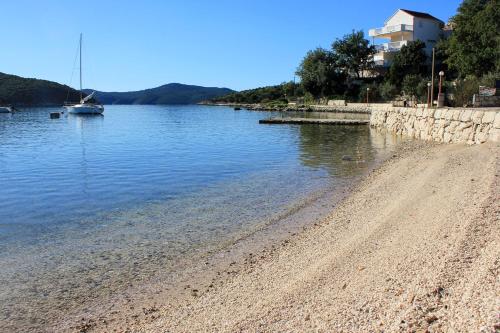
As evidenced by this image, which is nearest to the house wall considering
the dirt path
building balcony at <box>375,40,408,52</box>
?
building balcony at <box>375,40,408,52</box>

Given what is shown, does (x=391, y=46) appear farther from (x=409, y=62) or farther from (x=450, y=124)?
(x=450, y=124)

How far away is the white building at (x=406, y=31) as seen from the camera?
267ft

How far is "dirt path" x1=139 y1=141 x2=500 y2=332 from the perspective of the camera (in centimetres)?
473

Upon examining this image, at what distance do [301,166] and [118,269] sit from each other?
1364 centimetres

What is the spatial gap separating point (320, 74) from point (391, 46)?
51.1 ft

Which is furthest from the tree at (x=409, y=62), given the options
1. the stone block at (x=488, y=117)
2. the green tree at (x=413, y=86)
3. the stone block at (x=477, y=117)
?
the stone block at (x=488, y=117)

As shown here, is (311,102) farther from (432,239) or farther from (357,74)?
(432,239)

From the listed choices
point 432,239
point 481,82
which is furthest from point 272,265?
point 481,82

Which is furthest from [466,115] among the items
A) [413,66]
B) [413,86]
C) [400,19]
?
[400,19]

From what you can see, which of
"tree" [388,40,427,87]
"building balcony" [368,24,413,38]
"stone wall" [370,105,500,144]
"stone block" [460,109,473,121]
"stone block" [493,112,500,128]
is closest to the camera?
"stone block" [493,112,500,128]

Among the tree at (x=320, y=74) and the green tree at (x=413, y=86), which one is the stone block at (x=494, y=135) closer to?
the green tree at (x=413, y=86)

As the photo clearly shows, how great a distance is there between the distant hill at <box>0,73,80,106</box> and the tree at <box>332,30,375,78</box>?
120863 millimetres

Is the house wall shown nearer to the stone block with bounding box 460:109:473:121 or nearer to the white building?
the white building

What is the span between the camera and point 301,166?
20.5 m
